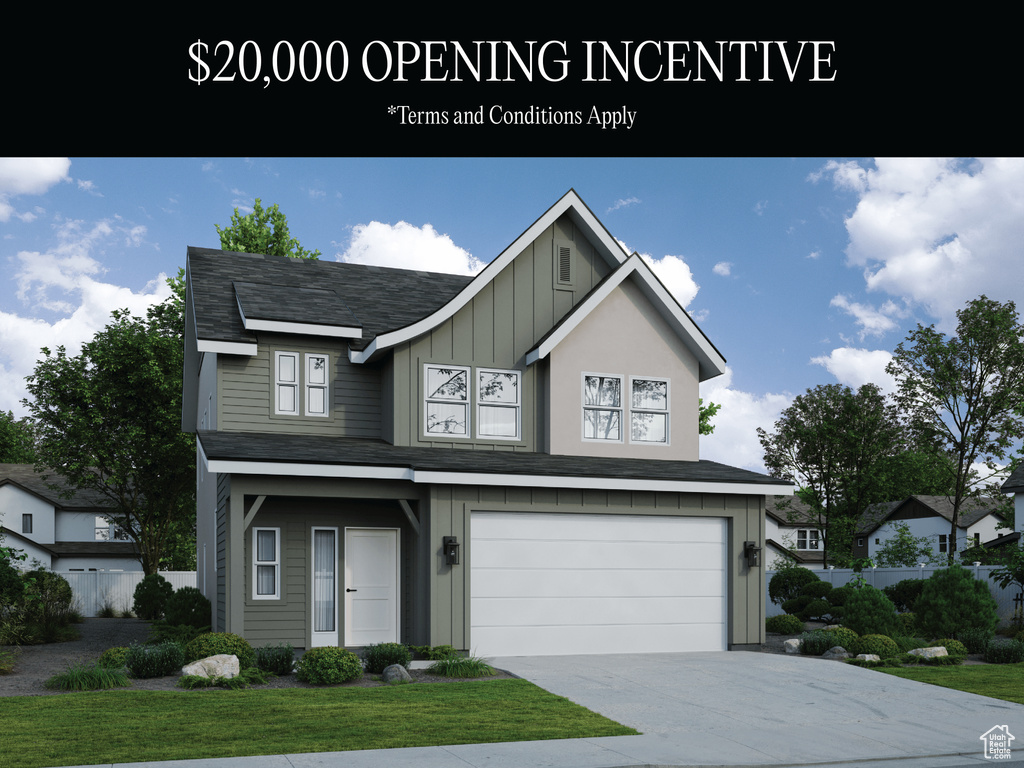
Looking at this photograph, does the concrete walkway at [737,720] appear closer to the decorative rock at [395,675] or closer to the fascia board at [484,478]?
the decorative rock at [395,675]

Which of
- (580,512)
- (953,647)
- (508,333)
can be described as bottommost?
(953,647)

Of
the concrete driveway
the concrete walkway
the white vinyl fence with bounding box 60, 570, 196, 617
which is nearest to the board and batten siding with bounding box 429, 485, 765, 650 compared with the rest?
the concrete driveway

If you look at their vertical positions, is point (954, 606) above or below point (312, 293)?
below

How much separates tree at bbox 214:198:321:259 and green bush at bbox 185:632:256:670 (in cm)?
2691

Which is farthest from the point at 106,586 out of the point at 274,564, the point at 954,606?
the point at 954,606

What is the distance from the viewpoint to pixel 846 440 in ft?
185

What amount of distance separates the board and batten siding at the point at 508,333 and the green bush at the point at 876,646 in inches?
282

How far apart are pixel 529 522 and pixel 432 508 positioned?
1.94 meters

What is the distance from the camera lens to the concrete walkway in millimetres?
9281

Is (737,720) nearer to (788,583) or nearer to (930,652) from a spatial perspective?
(930,652)

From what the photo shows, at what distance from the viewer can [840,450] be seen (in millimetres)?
56656

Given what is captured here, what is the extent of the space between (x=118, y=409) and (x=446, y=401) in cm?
2138
